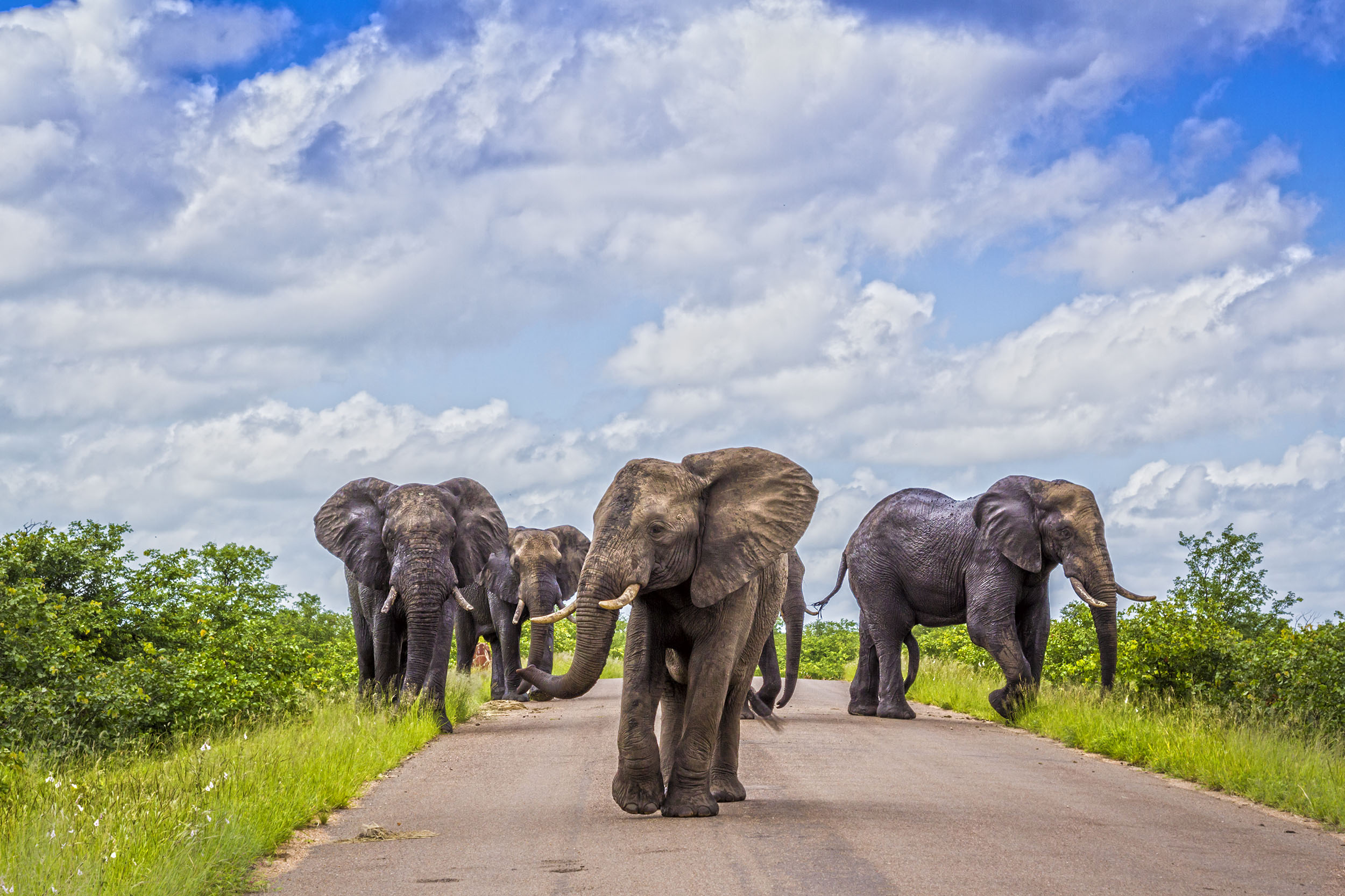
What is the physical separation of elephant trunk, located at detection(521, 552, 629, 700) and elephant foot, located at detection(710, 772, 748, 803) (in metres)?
1.53

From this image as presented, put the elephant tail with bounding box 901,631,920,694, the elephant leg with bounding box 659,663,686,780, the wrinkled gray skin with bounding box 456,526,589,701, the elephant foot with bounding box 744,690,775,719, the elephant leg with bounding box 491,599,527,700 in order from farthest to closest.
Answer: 1. the elephant leg with bounding box 491,599,527,700
2. the wrinkled gray skin with bounding box 456,526,589,701
3. the elephant tail with bounding box 901,631,920,694
4. the elephant foot with bounding box 744,690,775,719
5. the elephant leg with bounding box 659,663,686,780

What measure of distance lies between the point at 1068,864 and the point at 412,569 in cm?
1109

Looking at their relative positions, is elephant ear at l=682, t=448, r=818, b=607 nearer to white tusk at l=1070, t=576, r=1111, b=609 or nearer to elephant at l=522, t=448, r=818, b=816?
elephant at l=522, t=448, r=818, b=816

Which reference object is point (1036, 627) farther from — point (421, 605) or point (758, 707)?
point (421, 605)

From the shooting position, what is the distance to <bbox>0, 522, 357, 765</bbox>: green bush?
50.9ft

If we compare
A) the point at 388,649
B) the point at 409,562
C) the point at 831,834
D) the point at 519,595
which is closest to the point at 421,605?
the point at 409,562

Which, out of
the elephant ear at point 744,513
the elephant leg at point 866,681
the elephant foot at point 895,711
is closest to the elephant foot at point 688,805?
the elephant ear at point 744,513

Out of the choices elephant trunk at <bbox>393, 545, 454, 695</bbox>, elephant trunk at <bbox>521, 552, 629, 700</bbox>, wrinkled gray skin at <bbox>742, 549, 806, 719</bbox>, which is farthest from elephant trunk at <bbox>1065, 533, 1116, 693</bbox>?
elephant trunk at <bbox>521, 552, 629, 700</bbox>

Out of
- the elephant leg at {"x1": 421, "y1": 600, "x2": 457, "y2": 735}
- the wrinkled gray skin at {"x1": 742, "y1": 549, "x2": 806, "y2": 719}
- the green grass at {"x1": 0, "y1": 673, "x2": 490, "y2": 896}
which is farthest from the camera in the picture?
the wrinkled gray skin at {"x1": 742, "y1": 549, "x2": 806, "y2": 719}

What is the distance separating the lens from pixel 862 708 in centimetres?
2225

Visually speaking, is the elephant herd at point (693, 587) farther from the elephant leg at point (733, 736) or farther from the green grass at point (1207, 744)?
the green grass at point (1207, 744)

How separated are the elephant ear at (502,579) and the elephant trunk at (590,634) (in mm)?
14825

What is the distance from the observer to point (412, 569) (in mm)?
18203

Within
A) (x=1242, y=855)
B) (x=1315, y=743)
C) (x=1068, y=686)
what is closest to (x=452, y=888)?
(x=1242, y=855)
